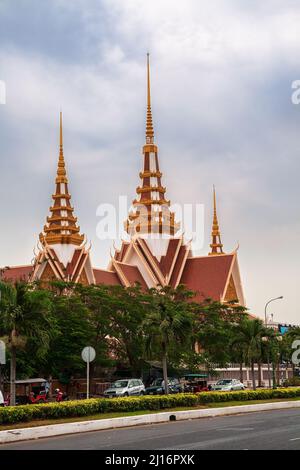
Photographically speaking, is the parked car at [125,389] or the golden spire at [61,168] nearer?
the parked car at [125,389]

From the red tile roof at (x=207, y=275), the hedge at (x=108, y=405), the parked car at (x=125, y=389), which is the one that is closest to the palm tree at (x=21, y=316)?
the hedge at (x=108, y=405)

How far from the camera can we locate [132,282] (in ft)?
266

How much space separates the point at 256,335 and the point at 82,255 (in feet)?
97.6

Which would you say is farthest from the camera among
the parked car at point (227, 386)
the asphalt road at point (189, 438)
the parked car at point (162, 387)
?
the parked car at point (227, 386)

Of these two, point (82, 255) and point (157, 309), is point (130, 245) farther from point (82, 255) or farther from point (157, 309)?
point (157, 309)

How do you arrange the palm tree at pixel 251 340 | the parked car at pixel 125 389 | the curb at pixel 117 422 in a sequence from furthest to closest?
the palm tree at pixel 251 340
the parked car at pixel 125 389
the curb at pixel 117 422

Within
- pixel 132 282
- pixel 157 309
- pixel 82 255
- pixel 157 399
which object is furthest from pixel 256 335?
pixel 132 282

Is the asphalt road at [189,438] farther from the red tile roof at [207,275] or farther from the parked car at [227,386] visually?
the red tile roof at [207,275]

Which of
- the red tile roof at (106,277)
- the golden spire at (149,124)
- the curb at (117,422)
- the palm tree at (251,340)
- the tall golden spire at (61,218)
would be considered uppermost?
the golden spire at (149,124)

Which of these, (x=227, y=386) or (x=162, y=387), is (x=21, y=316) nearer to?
(x=162, y=387)

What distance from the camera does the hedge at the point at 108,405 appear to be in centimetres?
2339

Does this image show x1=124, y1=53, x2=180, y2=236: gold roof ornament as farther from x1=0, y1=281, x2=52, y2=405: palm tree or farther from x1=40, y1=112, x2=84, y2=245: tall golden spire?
x1=0, y1=281, x2=52, y2=405: palm tree

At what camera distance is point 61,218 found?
3135 inches

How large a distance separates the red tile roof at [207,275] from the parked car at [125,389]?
40.9 meters
